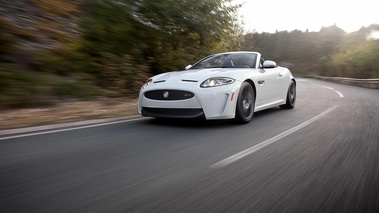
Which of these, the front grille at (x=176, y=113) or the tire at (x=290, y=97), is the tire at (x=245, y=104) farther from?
the tire at (x=290, y=97)

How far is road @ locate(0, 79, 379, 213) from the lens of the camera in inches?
85.7

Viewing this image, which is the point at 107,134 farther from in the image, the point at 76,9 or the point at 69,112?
the point at 76,9

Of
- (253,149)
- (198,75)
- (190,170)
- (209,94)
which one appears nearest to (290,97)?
(198,75)

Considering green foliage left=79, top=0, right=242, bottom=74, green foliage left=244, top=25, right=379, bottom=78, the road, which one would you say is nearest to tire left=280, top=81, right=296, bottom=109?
the road

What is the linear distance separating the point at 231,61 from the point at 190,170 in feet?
12.8

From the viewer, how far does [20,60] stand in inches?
293

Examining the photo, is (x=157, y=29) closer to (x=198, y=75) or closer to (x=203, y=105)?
(x=198, y=75)

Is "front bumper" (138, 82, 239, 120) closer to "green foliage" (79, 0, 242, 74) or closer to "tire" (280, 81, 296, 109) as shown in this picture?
"tire" (280, 81, 296, 109)

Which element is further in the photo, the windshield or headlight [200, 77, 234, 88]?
the windshield

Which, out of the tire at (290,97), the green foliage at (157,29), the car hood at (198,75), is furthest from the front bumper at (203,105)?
the green foliage at (157,29)

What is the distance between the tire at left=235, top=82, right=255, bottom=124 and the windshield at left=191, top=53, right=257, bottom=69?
0.75 m

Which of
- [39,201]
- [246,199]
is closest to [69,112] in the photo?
[39,201]

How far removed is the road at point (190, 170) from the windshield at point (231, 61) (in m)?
1.72

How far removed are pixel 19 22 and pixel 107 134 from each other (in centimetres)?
570
